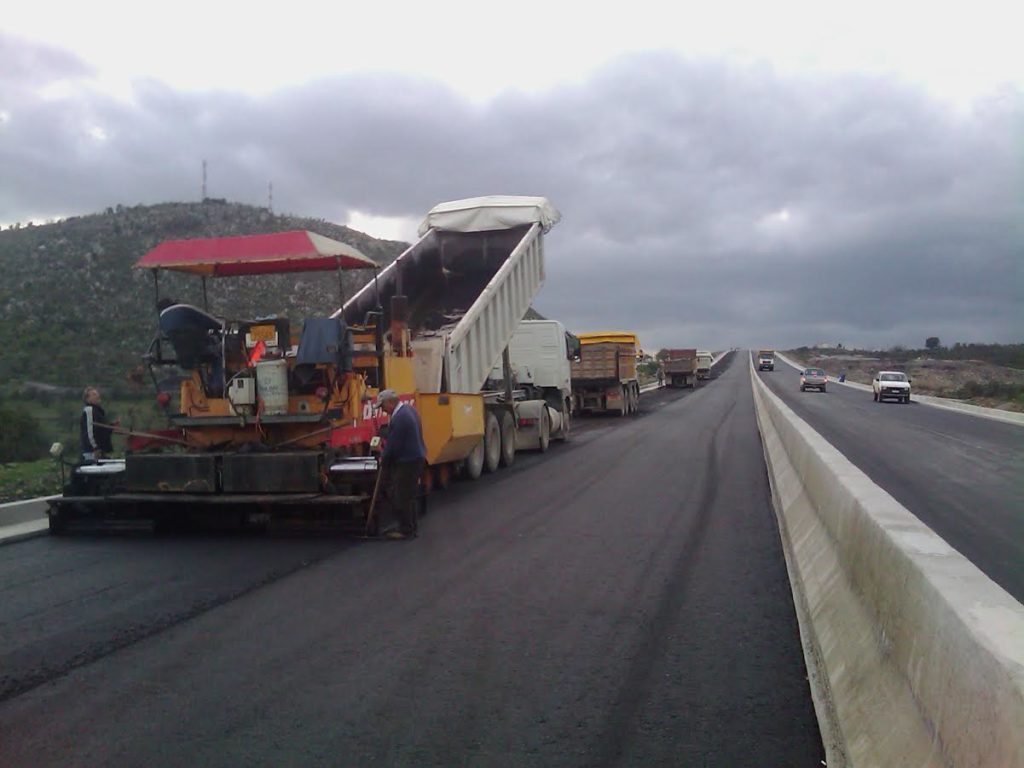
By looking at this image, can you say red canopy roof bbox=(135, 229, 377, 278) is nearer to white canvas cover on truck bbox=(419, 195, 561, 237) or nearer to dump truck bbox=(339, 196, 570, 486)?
dump truck bbox=(339, 196, 570, 486)

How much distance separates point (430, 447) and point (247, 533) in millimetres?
3166

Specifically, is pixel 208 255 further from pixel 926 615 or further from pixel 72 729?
pixel 926 615

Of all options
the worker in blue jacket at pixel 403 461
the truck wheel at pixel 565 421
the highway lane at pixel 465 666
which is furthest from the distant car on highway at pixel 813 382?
the worker in blue jacket at pixel 403 461

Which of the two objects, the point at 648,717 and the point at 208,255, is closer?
the point at 648,717

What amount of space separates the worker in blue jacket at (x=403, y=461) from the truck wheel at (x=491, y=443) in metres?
5.86

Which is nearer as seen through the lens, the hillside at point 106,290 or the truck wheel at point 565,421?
the hillside at point 106,290

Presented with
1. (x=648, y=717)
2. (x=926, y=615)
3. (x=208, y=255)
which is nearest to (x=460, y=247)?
(x=208, y=255)

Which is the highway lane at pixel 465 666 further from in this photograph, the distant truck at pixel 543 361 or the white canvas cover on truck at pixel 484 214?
the distant truck at pixel 543 361

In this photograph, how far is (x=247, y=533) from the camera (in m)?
10.5

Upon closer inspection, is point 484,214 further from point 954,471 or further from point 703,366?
point 703,366

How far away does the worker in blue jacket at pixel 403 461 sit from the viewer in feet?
33.0

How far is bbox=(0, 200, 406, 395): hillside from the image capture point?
14.9 m

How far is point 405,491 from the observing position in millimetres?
10156

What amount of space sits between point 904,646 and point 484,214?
14994 millimetres
